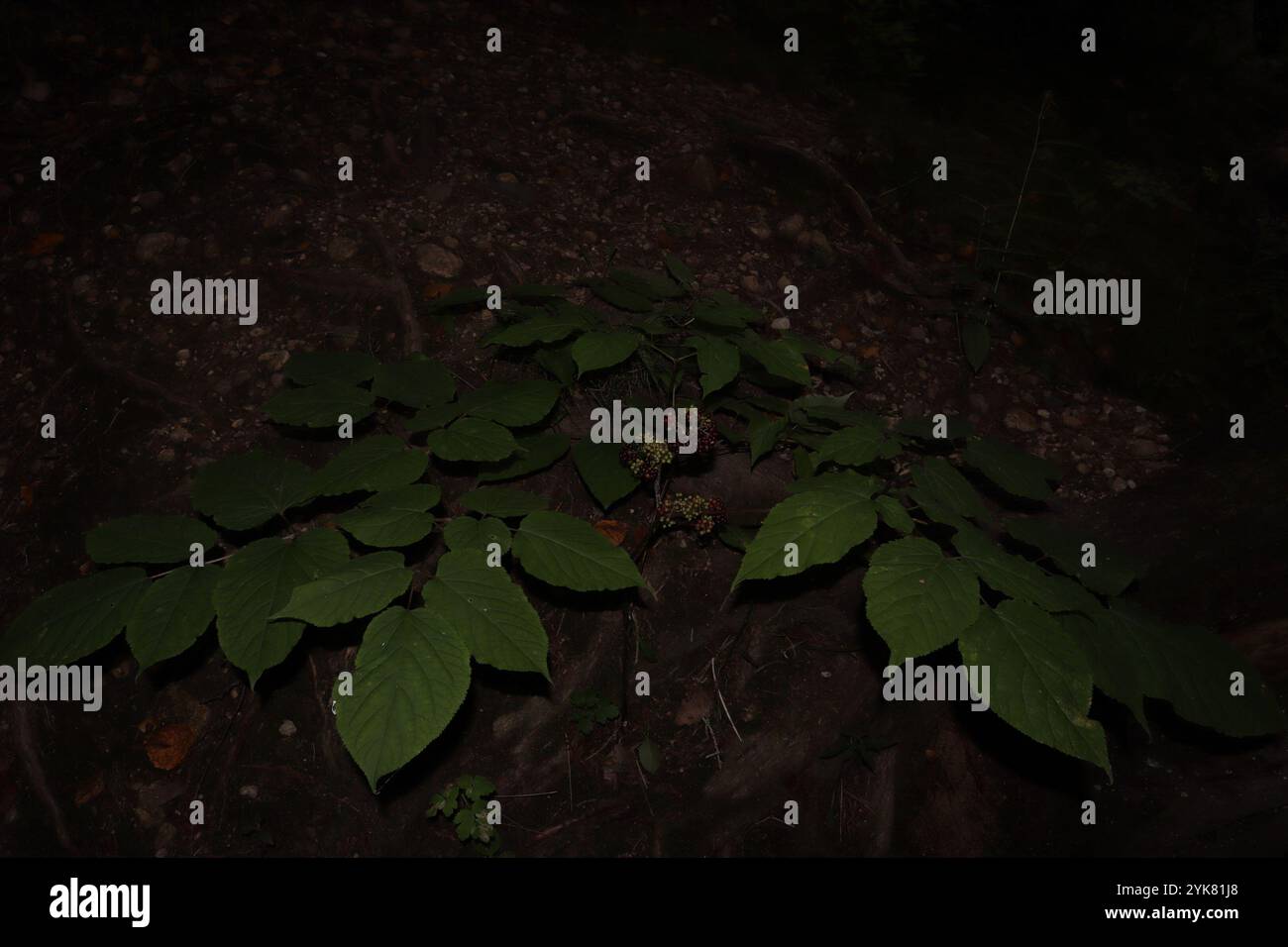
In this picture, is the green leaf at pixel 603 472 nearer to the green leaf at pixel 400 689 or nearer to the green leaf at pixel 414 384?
the green leaf at pixel 414 384

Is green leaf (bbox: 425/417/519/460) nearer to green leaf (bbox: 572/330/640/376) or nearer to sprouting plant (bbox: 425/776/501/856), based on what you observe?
green leaf (bbox: 572/330/640/376)

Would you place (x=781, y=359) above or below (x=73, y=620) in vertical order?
above

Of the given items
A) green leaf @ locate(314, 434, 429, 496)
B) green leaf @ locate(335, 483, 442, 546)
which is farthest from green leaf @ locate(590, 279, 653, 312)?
green leaf @ locate(335, 483, 442, 546)

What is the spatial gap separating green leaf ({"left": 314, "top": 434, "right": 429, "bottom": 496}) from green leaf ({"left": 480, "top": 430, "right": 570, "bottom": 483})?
14.9 inches

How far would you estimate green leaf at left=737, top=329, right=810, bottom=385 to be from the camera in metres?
2.25

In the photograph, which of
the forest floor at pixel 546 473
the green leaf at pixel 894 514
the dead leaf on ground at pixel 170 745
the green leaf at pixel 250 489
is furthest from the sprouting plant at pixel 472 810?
the green leaf at pixel 894 514

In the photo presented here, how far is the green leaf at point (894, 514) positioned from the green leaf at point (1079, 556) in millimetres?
523

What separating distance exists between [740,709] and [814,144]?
154 inches

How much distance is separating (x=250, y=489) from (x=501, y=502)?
2.34 ft

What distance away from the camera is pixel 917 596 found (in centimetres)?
149

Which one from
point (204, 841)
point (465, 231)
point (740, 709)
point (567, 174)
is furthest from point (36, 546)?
point (567, 174)

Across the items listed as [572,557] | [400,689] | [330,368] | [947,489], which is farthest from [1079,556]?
[330,368]

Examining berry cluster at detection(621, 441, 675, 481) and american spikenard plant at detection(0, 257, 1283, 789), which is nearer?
american spikenard plant at detection(0, 257, 1283, 789)

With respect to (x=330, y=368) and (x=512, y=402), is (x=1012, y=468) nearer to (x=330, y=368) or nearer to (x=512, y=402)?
(x=512, y=402)
